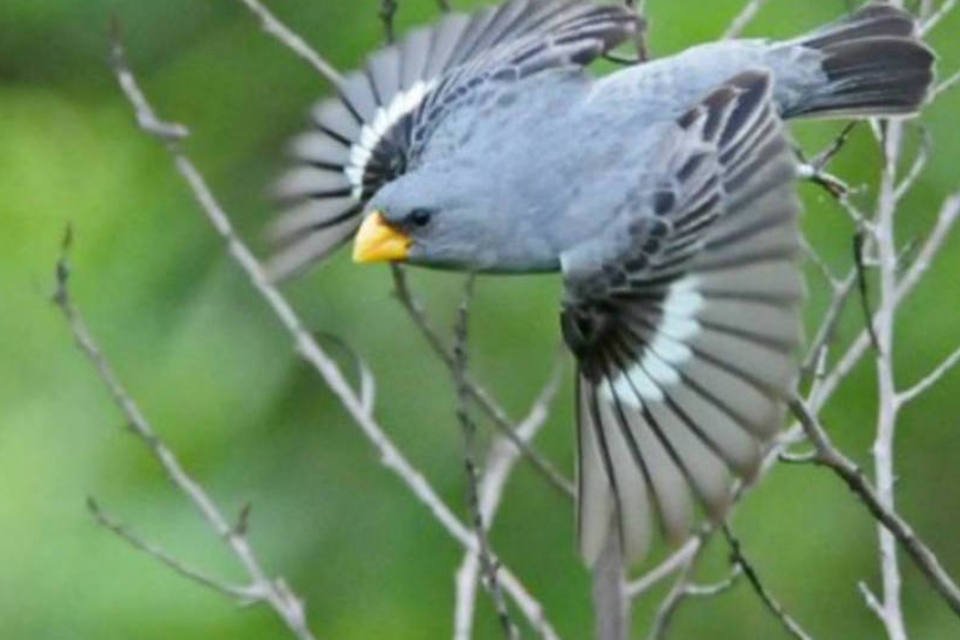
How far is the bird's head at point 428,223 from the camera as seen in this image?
4.84 metres

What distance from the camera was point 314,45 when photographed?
7.41 metres

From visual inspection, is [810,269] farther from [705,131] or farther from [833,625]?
[705,131]

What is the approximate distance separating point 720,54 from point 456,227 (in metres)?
0.47

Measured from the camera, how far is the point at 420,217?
15.9 ft

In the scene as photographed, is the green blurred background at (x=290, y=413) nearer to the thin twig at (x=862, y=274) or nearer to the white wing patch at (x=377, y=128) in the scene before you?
the white wing patch at (x=377, y=128)

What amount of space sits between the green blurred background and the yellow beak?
1.80m

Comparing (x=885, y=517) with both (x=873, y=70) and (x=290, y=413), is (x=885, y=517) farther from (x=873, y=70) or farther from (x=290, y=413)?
(x=290, y=413)

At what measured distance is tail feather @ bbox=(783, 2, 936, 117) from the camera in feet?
16.4

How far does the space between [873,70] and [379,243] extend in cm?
78

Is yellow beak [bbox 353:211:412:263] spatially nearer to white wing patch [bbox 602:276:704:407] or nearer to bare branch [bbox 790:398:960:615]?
white wing patch [bbox 602:276:704:407]

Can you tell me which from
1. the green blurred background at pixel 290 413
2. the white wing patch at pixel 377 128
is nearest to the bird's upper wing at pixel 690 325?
the white wing patch at pixel 377 128

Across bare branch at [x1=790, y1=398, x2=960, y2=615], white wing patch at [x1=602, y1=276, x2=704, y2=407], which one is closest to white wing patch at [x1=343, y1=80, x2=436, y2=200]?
white wing patch at [x1=602, y1=276, x2=704, y2=407]

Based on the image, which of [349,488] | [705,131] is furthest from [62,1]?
[705,131]

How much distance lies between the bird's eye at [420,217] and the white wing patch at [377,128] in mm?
430
